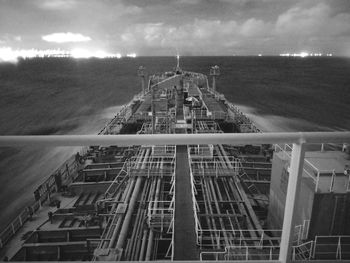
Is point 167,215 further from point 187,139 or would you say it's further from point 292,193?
point 187,139

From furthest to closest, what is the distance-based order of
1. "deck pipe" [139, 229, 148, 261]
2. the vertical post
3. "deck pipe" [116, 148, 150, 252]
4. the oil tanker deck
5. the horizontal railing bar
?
1. "deck pipe" [116, 148, 150, 252]
2. "deck pipe" [139, 229, 148, 261]
3. the oil tanker deck
4. the vertical post
5. the horizontal railing bar

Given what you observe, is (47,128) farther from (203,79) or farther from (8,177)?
(203,79)

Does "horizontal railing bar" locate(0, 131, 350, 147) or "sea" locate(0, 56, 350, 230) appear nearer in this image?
"horizontal railing bar" locate(0, 131, 350, 147)

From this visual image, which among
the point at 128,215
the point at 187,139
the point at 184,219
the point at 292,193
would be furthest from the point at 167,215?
the point at 187,139

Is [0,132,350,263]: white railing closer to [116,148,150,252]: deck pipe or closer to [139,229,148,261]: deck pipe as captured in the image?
[139,229,148,261]: deck pipe

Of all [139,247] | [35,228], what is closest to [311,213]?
[139,247]

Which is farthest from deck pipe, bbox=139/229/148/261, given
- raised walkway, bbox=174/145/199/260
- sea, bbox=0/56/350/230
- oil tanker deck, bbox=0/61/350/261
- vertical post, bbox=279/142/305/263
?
sea, bbox=0/56/350/230
